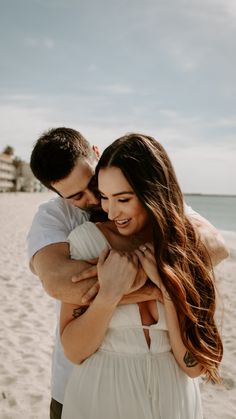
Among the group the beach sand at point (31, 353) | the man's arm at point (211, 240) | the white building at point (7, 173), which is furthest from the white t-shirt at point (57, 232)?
the white building at point (7, 173)

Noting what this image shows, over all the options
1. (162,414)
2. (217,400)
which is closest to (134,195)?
(162,414)

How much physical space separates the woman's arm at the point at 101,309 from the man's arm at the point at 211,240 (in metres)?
0.43

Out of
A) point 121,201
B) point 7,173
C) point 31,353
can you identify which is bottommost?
point 7,173

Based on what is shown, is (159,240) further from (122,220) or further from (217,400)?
(217,400)

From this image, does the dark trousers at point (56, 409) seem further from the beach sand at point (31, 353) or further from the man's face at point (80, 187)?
the beach sand at point (31, 353)

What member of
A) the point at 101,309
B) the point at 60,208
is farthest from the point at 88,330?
the point at 60,208

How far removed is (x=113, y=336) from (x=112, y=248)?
404 mm

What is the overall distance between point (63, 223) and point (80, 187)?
30 centimetres

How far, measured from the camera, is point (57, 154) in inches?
93.6

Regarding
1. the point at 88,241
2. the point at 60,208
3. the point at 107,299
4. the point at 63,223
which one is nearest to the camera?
the point at 107,299

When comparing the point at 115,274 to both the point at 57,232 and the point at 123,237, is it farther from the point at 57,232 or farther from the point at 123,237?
the point at 57,232

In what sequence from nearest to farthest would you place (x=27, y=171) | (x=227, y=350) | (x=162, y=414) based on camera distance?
1. (x=162, y=414)
2. (x=227, y=350)
3. (x=27, y=171)

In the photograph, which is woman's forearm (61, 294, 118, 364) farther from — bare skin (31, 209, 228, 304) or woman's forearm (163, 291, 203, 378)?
woman's forearm (163, 291, 203, 378)

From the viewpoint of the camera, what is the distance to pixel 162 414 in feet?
5.40
